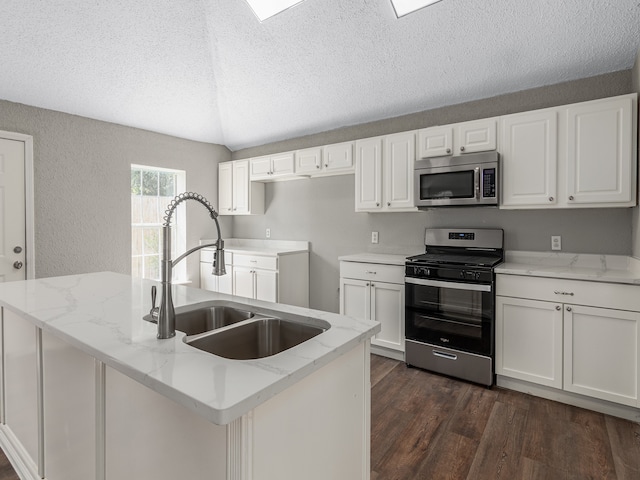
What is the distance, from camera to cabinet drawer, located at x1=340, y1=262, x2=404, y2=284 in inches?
128

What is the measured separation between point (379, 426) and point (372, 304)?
4.29 feet

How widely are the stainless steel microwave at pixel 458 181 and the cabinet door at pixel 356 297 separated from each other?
952 millimetres

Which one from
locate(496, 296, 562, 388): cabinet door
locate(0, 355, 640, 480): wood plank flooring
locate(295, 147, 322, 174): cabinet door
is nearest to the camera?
locate(0, 355, 640, 480): wood plank flooring

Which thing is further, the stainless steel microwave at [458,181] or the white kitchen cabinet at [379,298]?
the white kitchen cabinet at [379,298]

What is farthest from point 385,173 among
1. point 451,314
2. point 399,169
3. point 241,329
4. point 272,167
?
point 241,329

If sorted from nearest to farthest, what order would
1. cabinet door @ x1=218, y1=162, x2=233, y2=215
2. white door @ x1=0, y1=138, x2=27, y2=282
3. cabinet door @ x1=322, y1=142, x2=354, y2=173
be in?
1. white door @ x1=0, y1=138, x2=27, y2=282
2. cabinet door @ x1=322, y1=142, x2=354, y2=173
3. cabinet door @ x1=218, y1=162, x2=233, y2=215

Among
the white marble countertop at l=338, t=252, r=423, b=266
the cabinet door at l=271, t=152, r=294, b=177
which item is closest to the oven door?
the white marble countertop at l=338, t=252, r=423, b=266

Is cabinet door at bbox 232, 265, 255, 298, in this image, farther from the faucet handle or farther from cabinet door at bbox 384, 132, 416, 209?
the faucet handle

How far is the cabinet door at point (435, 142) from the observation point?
307cm

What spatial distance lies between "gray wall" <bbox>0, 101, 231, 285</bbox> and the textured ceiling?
7.0 inches

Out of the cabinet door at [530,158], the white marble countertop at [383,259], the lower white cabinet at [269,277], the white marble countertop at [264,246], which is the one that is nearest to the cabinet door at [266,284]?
the lower white cabinet at [269,277]

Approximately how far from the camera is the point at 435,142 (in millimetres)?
3129

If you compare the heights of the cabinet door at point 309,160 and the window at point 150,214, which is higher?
the cabinet door at point 309,160

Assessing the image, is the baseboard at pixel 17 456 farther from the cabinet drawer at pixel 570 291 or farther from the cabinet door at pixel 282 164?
the cabinet door at pixel 282 164
